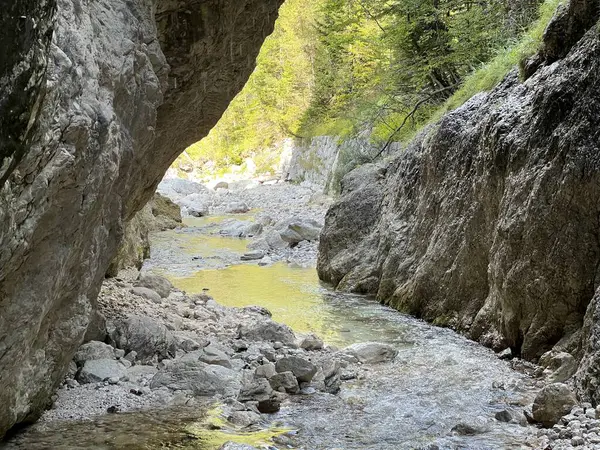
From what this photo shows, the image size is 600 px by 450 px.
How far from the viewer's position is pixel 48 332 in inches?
224

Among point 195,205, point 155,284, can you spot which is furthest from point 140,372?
point 195,205

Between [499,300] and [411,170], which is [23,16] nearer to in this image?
[499,300]

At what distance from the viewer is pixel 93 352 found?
23.6 ft

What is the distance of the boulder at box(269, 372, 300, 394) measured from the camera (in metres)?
7.04

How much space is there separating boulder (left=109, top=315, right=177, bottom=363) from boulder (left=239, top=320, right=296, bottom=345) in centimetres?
126

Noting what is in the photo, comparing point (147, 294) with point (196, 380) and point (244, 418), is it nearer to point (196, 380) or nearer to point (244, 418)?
point (196, 380)

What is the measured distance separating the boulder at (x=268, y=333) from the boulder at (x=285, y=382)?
1.74m

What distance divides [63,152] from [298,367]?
12.9 ft

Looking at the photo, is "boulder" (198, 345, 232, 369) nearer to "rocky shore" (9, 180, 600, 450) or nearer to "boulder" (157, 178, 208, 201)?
"rocky shore" (9, 180, 600, 450)

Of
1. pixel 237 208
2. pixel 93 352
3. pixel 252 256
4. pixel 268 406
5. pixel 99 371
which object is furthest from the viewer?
pixel 237 208

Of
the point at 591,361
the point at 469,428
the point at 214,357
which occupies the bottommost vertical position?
the point at 214,357

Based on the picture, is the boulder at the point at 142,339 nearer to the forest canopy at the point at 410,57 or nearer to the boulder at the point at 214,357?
the boulder at the point at 214,357

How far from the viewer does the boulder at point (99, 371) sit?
682 cm

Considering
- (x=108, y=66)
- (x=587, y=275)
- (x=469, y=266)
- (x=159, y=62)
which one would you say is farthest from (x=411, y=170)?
(x=108, y=66)
